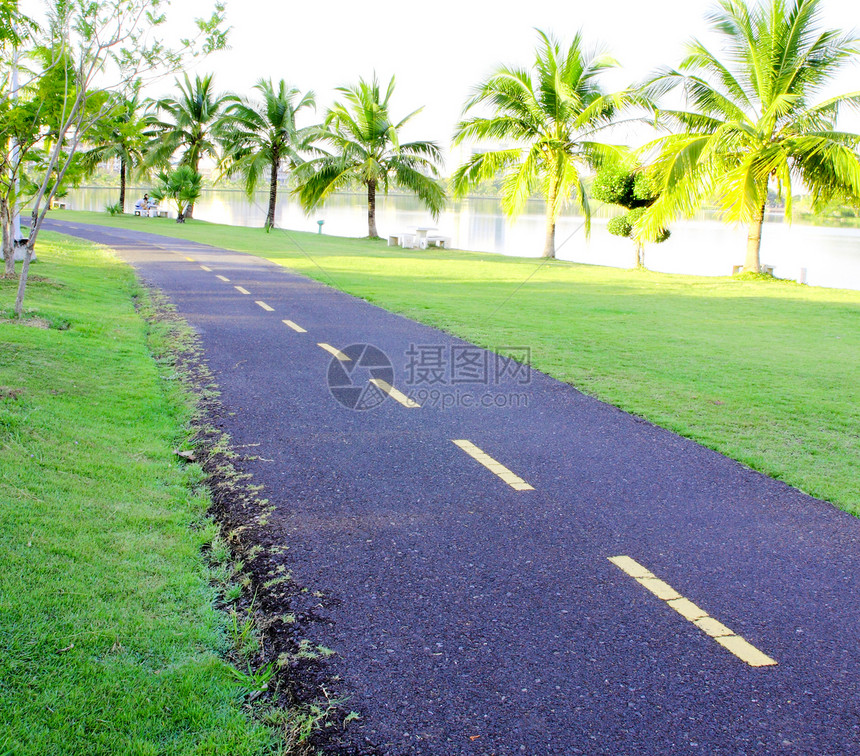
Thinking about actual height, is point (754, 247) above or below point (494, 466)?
above

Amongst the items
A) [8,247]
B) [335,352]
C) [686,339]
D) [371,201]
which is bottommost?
[335,352]

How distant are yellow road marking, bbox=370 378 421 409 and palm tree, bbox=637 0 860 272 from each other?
14.4 meters

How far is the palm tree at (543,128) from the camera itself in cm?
2570

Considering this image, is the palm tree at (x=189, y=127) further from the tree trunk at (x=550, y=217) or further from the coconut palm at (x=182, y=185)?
the tree trunk at (x=550, y=217)

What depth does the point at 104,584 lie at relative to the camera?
3.62m

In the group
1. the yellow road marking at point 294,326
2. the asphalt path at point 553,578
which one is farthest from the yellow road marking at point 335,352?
the asphalt path at point 553,578

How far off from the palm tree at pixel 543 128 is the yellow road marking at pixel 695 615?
23.1 metres

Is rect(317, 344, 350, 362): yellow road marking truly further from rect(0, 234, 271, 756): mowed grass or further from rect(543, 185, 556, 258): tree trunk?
rect(543, 185, 556, 258): tree trunk

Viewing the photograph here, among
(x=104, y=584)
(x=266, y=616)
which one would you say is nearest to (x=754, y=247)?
(x=266, y=616)

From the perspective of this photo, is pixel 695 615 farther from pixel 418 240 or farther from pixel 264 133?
Result: pixel 264 133

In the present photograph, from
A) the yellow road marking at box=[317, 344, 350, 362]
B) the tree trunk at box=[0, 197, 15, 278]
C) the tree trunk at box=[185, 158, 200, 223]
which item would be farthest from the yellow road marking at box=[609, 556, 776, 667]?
the tree trunk at box=[185, 158, 200, 223]

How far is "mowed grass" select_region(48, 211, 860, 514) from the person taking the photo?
6.84 meters

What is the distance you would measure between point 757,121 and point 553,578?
788 inches

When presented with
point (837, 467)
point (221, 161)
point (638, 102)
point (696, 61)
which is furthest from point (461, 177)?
point (837, 467)
